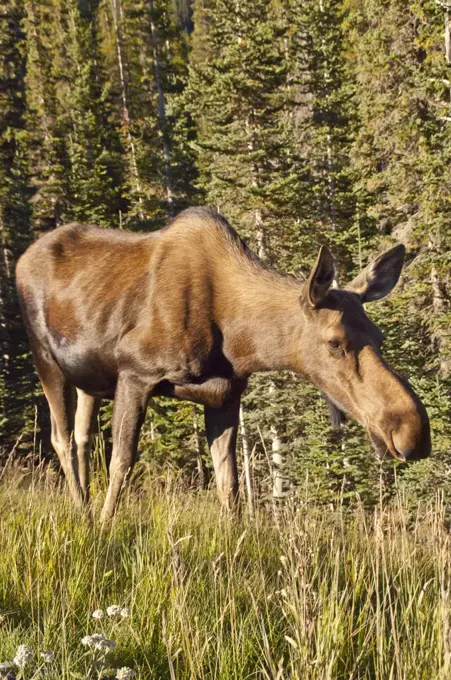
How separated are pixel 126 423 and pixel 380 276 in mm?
2295

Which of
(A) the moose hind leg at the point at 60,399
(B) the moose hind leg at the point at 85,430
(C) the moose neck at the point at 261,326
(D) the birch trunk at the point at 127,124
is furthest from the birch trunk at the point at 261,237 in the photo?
(C) the moose neck at the point at 261,326

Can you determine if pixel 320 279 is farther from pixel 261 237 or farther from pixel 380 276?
pixel 261 237

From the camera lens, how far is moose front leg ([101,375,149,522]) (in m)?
5.07

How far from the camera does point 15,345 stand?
32.4 metres

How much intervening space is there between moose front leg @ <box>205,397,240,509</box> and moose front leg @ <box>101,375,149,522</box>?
1.95 ft

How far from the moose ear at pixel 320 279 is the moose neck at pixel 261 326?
0.44m

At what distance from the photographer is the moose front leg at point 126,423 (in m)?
5.07

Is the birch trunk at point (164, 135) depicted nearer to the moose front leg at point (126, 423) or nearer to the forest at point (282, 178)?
the forest at point (282, 178)

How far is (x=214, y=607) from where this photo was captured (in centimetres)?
285

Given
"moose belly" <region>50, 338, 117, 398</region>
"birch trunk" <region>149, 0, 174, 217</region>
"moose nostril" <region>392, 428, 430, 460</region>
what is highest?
"birch trunk" <region>149, 0, 174, 217</region>

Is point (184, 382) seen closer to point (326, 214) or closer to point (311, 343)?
point (311, 343)

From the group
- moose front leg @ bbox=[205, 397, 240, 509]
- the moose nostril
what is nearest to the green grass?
the moose nostril

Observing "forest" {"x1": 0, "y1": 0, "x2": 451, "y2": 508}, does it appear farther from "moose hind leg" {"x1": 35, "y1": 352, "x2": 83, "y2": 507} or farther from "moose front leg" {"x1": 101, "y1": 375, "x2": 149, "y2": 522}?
"moose front leg" {"x1": 101, "y1": 375, "x2": 149, "y2": 522}

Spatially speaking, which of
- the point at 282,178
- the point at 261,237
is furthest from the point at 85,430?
the point at 282,178
